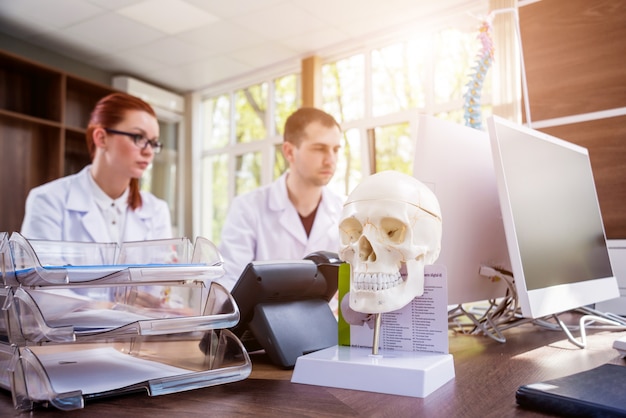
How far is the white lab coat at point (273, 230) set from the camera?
2332 mm

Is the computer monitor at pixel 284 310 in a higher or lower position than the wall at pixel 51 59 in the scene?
lower

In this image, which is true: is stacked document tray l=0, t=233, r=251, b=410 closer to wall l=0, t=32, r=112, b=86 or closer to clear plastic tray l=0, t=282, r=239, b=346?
clear plastic tray l=0, t=282, r=239, b=346

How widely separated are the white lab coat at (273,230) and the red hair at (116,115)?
1.41 feet

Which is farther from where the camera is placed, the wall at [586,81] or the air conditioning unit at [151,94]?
the air conditioning unit at [151,94]

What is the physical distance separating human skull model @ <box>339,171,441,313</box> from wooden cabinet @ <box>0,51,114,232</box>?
4.56 m

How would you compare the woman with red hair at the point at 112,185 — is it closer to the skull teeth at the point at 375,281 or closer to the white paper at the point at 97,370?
the white paper at the point at 97,370

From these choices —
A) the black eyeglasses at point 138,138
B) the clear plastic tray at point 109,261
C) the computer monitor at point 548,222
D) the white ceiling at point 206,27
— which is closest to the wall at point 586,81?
the computer monitor at point 548,222

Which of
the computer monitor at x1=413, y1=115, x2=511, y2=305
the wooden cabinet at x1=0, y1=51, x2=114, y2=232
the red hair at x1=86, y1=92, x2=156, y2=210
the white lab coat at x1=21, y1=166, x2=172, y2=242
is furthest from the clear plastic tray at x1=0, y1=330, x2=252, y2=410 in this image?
the wooden cabinet at x1=0, y1=51, x2=114, y2=232

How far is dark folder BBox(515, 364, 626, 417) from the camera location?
0.58 m

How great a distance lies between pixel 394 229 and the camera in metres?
0.85

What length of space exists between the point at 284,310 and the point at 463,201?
50 centimetres

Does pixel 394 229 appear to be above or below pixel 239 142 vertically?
below

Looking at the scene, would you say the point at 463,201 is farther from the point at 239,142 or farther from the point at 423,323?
the point at 239,142

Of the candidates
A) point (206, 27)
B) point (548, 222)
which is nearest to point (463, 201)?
point (548, 222)
